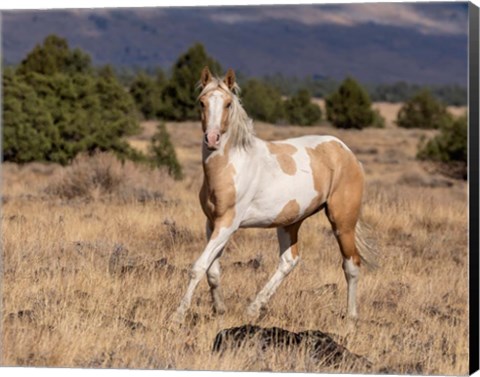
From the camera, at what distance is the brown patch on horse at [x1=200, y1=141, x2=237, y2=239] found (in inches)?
314

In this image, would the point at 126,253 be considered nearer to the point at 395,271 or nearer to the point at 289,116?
the point at 395,271

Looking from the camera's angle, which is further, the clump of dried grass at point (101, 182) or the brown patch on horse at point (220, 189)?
the clump of dried grass at point (101, 182)

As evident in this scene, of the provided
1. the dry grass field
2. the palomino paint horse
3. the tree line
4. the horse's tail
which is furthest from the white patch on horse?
the horse's tail

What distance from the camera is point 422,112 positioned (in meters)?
59.2

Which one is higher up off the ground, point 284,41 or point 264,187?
point 264,187

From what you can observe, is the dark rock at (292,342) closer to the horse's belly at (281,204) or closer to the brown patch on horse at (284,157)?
the horse's belly at (281,204)

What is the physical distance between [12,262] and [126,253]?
121 cm

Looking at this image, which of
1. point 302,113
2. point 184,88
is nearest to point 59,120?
point 184,88

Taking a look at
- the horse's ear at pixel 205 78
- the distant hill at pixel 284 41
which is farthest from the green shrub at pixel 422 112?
the distant hill at pixel 284 41

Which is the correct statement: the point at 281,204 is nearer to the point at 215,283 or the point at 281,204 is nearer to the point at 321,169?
the point at 321,169

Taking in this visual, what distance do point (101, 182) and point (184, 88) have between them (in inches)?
1282

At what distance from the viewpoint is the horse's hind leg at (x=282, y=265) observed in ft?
27.7

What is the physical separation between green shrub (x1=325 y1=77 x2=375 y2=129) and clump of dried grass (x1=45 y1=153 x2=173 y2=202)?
38.1 m

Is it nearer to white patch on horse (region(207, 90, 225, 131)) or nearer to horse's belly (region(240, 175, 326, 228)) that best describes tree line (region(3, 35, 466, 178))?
horse's belly (region(240, 175, 326, 228))
